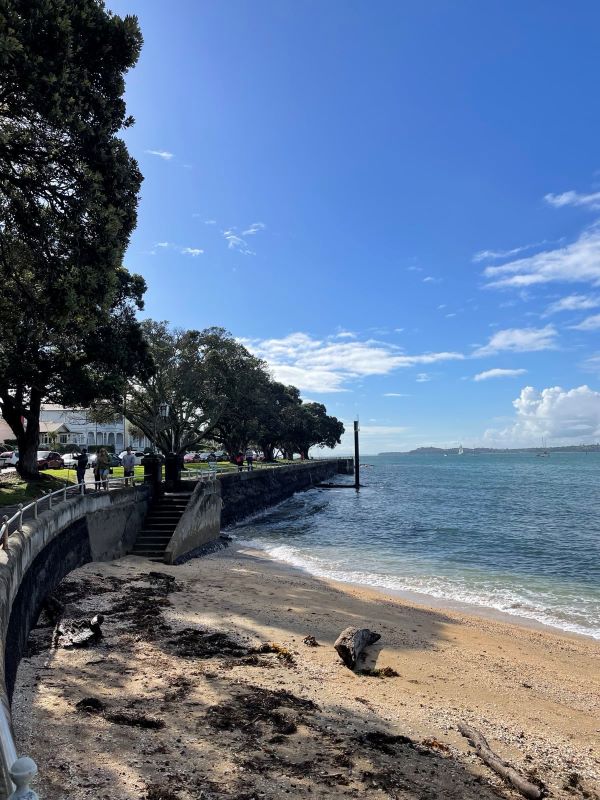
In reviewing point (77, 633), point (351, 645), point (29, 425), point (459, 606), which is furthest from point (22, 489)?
point (459, 606)

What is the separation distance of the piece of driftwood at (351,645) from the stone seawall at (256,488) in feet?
64.9

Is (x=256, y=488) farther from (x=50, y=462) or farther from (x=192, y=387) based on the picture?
(x=50, y=462)

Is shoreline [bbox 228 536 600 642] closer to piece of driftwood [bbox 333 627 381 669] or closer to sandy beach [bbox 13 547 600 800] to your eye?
sandy beach [bbox 13 547 600 800]

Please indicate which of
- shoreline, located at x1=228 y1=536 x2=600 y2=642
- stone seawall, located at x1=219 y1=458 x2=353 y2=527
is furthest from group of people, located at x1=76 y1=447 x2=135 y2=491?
stone seawall, located at x1=219 y1=458 x2=353 y2=527

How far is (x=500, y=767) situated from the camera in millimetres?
5562

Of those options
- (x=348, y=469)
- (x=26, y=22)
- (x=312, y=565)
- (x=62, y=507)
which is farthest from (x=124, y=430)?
(x=26, y=22)

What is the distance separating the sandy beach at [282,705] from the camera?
491 cm

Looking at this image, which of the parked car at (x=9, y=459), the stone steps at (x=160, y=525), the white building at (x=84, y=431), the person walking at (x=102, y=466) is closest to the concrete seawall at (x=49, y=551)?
the stone steps at (x=160, y=525)

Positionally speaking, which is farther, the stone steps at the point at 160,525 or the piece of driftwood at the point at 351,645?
the stone steps at the point at 160,525

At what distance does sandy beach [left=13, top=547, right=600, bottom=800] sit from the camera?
4914 mm

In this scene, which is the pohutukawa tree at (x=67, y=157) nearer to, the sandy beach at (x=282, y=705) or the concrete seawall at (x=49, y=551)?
the concrete seawall at (x=49, y=551)

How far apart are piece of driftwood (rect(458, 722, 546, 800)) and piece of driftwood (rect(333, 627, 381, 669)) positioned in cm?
259

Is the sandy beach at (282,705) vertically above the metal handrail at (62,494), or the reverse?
the metal handrail at (62,494)

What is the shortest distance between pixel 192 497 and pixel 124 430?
209 feet
